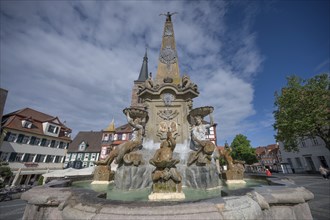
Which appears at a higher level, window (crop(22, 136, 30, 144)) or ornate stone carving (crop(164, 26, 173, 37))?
ornate stone carving (crop(164, 26, 173, 37))

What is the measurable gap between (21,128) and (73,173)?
15.7 m

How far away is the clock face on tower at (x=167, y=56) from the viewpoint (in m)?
9.66

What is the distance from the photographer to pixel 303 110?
20.4m

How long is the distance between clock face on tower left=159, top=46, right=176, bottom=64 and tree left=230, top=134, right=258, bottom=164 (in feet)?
124

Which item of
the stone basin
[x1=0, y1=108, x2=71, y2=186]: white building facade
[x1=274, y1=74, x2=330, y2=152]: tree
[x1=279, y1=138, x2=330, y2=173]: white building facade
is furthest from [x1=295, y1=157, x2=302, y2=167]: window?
[x1=0, y1=108, x2=71, y2=186]: white building facade

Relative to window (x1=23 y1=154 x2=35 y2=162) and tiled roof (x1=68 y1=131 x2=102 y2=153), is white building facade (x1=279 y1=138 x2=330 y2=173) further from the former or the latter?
window (x1=23 y1=154 x2=35 y2=162)

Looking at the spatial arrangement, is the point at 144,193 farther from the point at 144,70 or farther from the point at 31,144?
the point at 144,70

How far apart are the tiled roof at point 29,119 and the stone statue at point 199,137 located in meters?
27.5

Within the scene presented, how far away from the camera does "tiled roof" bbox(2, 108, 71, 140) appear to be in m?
23.1

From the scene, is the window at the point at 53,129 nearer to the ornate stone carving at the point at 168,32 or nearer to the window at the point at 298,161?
the ornate stone carving at the point at 168,32

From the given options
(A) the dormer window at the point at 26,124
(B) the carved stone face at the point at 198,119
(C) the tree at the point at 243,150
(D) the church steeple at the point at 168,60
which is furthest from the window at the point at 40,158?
(C) the tree at the point at 243,150

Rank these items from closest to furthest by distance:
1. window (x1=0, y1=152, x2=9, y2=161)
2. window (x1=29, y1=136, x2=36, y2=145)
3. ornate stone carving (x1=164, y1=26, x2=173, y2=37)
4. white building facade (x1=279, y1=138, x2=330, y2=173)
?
ornate stone carving (x1=164, y1=26, x2=173, y2=37)
window (x1=0, y1=152, x2=9, y2=161)
window (x1=29, y1=136, x2=36, y2=145)
white building facade (x1=279, y1=138, x2=330, y2=173)

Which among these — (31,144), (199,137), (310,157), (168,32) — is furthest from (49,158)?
(310,157)

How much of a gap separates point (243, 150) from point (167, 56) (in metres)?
38.1
